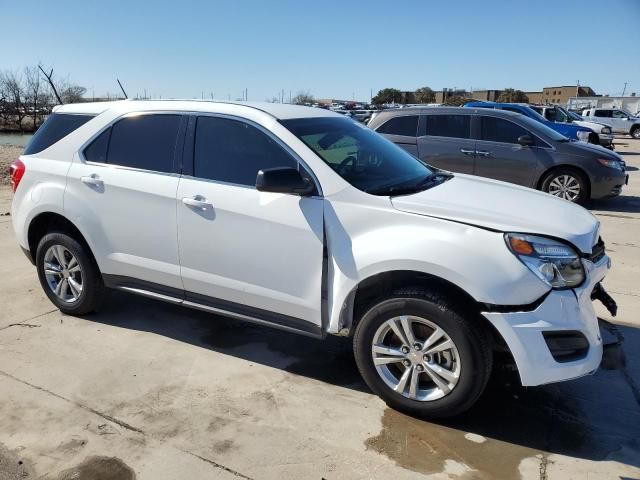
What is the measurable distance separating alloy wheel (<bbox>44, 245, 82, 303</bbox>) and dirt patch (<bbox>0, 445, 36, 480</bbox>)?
1807 mm

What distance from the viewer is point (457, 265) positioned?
2.80 meters

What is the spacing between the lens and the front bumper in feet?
8.96

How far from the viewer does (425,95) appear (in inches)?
3455

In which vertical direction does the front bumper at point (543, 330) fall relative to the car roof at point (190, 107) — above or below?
below

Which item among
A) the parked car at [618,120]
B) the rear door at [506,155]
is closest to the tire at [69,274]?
the rear door at [506,155]

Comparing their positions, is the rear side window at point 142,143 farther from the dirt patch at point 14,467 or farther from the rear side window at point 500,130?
the rear side window at point 500,130

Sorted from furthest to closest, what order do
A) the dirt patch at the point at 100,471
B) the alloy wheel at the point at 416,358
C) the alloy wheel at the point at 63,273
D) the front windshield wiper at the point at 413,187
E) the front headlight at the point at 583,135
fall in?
the front headlight at the point at 583,135 → the alloy wheel at the point at 63,273 → the front windshield wiper at the point at 413,187 → the alloy wheel at the point at 416,358 → the dirt patch at the point at 100,471

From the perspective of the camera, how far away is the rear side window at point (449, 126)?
9438 millimetres

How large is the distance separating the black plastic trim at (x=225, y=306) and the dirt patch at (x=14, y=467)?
143 cm

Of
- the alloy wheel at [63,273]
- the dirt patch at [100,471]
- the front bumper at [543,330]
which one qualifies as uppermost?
the front bumper at [543,330]

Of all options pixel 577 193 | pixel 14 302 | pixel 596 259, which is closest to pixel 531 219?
pixel 596 259

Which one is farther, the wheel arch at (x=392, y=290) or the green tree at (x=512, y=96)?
the green tree at (x=512, y=96)

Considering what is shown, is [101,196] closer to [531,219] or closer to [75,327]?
[75,327]

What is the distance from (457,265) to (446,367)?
626 millimetres
